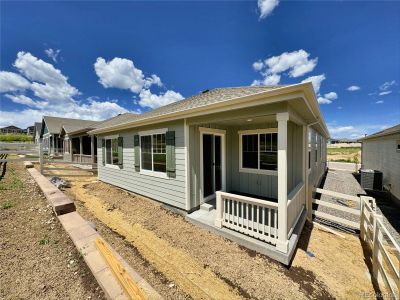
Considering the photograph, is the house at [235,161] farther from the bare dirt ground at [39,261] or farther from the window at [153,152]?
the bare dirt ground at [39,261]

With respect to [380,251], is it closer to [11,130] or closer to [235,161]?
[235,161]

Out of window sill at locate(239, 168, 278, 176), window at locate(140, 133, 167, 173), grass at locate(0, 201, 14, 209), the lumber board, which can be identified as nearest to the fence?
window sill at locate(239, 168, 278, 176)

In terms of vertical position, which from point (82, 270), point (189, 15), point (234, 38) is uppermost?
point (189, 15)

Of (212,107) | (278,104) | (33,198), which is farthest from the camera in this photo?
(33,198)

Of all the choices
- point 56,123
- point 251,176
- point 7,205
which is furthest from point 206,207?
point 56,123

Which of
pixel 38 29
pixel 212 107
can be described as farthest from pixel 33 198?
pixel 38 29

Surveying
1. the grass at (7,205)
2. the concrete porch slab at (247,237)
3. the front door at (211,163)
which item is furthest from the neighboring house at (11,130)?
the concrete porch slab at (247,237)

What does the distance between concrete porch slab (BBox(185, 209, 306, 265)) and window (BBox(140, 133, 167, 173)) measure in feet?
6.03

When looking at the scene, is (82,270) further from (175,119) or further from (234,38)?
(234,38)

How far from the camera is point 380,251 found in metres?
2.88

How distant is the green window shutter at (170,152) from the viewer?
5051 millimetres

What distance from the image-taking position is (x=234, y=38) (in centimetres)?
735

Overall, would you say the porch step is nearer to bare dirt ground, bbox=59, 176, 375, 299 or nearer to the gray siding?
bare dirt ground, bbox=59, 176, 375, 299

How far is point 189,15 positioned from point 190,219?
7.45 m
